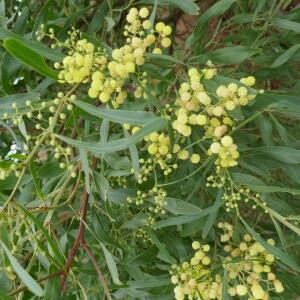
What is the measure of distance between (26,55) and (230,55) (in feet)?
2.22

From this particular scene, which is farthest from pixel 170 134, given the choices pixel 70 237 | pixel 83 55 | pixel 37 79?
pixel 37 79

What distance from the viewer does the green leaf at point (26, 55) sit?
101cm

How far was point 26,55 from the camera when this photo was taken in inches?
41.9

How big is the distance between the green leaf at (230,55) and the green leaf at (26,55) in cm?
55

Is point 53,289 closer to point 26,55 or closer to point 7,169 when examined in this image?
point 7,169

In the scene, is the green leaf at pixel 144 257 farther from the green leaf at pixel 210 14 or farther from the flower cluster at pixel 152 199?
the green leaf at pixel 210 14

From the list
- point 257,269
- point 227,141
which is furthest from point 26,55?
point 257,269

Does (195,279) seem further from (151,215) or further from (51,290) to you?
(51,290)

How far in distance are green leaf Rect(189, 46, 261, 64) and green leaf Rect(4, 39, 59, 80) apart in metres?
0.55

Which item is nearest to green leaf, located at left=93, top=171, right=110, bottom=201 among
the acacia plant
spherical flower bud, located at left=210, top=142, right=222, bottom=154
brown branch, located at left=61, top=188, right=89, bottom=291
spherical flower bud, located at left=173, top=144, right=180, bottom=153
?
the acacia plant

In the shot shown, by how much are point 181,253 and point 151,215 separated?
0.19m

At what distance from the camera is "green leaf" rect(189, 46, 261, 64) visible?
142 centimetres

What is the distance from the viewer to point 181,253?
5.52ft

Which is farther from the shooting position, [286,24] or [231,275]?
[286,24]
